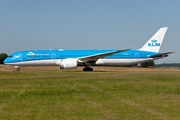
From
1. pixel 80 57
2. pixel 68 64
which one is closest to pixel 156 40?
Answer: pixel 80 57

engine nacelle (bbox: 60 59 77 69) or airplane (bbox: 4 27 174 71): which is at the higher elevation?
airplane (bbox: 4 27 174 71)

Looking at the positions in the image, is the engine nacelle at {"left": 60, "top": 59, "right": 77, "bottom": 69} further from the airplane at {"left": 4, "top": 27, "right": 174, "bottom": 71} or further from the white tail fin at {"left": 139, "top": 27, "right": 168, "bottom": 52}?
the white tail fin at {"left": 139, "top": 27, "right": 168, "bottom": 52}

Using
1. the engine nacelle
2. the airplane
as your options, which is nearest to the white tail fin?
the airplane

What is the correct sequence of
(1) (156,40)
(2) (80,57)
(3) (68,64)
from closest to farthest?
(3) (68,64), (2) (80,57), (1) (156,40)

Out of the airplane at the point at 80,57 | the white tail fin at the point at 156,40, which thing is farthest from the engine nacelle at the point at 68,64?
the white tail fin at the point at 156,40

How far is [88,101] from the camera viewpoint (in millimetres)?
8391

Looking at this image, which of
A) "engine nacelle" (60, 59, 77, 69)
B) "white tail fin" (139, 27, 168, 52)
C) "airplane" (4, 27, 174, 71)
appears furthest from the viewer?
"white tail fin" (139, 27, 168, 52)

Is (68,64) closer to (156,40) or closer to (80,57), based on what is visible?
(80,57)

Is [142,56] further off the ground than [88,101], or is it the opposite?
[142,56]

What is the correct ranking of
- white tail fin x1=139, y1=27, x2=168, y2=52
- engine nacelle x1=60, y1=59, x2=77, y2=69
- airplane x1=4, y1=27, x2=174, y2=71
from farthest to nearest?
white tail fin x1=139, y1=27, x2=168, y2=52 → airplane x1=4, y1=27, x2=174, y2=71 → engine nacelle x1=60, y1=59, x2=77, y2=69

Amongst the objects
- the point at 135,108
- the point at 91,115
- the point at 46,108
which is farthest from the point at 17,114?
the point at 135,108

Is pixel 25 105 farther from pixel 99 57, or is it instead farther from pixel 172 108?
pixel 99 57

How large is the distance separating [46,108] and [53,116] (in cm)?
105

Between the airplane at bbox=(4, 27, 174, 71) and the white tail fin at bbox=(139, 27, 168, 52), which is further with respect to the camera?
the white tail fin at bbox=(139, 27, 168, 52)
